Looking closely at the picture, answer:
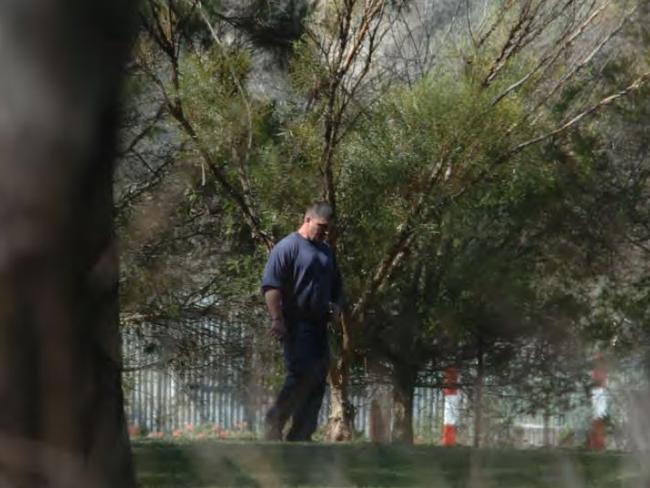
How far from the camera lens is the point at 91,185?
363 cm

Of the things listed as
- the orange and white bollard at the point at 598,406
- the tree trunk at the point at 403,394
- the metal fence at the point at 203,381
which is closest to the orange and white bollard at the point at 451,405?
the metal fence at the point at 203,381

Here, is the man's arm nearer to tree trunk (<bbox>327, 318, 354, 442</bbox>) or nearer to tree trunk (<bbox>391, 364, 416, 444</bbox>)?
tree trunk (<bbox>327, 318, 354, 442</bbox>)

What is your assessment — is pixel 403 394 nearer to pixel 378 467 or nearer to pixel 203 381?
pixel 203 381

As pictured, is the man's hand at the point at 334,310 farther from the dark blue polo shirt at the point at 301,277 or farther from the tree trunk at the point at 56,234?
the tree trunk at the point at 56,234

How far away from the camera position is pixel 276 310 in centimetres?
927

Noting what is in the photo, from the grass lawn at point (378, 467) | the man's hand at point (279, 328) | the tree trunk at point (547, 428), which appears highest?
the man's hand at point (279, 328)

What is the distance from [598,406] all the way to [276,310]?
276 cm

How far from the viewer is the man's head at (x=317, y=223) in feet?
31.1

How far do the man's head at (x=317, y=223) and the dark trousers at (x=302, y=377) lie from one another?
0.57 metres

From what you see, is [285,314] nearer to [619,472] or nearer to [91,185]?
[619,472]

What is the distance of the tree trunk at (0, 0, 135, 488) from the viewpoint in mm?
3408

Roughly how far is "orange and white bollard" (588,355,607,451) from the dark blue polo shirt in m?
2.19

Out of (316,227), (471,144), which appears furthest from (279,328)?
(471,144)

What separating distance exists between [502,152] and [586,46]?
2.46m
